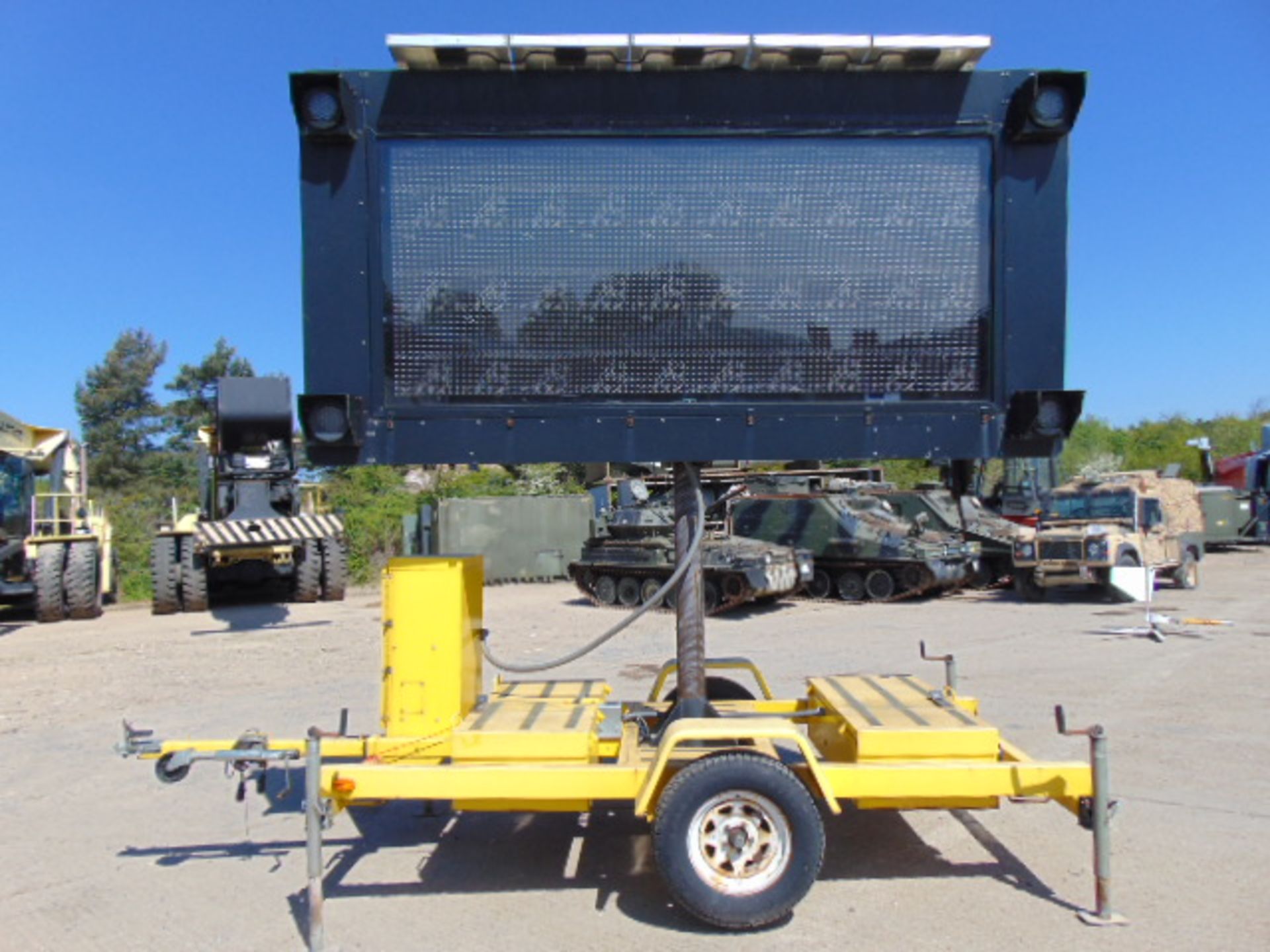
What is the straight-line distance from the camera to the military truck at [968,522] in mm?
20500

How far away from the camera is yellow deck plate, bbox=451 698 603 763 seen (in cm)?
445

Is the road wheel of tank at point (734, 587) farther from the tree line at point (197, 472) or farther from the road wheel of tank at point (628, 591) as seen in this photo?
the tree line at point (197, 472)

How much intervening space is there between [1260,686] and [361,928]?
26.8 feet

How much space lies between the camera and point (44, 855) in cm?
531

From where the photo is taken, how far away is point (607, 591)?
724 inches

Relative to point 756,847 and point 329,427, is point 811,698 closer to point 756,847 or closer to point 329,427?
point 756,847

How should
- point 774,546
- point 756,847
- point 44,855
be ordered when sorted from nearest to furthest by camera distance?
1. point 756,847
2. point 44,855
3. point 774,546

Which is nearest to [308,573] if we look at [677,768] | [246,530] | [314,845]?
[246,530]

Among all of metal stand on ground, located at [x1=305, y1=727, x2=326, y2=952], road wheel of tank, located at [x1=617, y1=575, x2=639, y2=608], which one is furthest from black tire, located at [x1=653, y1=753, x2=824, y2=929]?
road wheel of tank, located at [x1=617, y1=575, x2=639, y2=608]

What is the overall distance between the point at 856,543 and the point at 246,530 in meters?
10.1

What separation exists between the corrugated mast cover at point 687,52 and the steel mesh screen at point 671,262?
33 centimetres

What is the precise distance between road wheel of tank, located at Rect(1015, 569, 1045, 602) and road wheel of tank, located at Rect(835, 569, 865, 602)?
8.62ft

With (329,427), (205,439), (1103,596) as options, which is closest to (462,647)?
(329,427)

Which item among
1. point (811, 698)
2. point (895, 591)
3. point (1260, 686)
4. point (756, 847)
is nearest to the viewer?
point (756, 847)
